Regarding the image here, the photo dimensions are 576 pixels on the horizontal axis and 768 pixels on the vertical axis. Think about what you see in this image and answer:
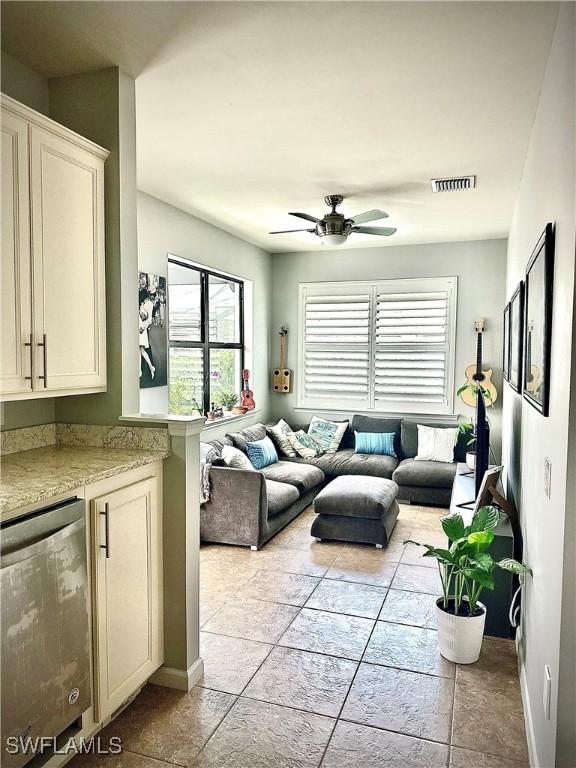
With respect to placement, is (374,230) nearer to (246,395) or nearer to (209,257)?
(209,257)

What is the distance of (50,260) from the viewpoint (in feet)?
7.32

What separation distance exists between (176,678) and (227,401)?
361 cm

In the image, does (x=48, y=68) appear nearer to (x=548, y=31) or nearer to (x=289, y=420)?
(x=548, y=31)

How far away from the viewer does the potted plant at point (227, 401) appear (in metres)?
5.88

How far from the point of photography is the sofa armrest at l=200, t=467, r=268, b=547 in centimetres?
419

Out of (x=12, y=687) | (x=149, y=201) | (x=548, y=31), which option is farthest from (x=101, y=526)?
(x=149, y=201)

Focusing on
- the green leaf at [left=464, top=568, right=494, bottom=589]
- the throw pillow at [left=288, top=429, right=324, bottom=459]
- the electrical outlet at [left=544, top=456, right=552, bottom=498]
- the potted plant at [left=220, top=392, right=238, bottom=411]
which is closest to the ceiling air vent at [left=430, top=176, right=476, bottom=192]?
the electrical outlet at [left=544, top=456, right=552, bottom=498]

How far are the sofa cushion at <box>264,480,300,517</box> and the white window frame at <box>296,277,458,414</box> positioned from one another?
2.01 meters

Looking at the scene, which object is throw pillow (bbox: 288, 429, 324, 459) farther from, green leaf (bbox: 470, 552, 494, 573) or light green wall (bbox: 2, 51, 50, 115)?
light green wall (bbox: 2, 51, 50, 115)

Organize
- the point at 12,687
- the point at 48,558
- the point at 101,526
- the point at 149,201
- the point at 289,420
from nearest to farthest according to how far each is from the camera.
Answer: the point at 12,687 < the point at 48,558 < the point at 101,526 < the point at 149,201 < the point at 289,420

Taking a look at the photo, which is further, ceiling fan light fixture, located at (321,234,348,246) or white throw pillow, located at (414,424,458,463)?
white throw pillow, located at (414,424,458,463)

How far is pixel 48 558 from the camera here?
1796 millimetres

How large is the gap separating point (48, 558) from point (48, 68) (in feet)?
7.20

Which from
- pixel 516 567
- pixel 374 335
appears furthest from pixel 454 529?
pixel 374 335
